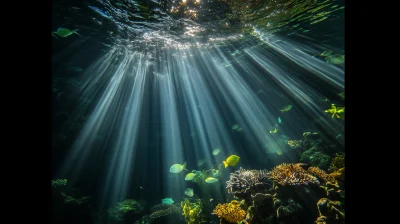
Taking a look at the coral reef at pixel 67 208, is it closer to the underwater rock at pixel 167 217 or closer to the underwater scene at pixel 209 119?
the underwater scene at pixel 209 119

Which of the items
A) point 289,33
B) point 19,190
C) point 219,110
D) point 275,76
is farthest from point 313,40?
point 19,190

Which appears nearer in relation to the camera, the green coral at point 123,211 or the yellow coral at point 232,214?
the yellow coral at point 232,214

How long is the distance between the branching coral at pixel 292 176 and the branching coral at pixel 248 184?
288 millimetres

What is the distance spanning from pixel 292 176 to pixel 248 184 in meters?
1.36

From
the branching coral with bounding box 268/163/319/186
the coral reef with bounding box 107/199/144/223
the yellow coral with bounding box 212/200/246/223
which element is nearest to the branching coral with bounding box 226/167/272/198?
the branching coral with bounding box 268/163/319/186

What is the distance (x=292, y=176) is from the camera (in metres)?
6.02

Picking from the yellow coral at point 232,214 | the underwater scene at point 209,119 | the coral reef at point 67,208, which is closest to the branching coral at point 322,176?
the underwater scene at point 209,119

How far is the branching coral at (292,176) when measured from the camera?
581 centimetres

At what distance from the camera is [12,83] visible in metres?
1.11

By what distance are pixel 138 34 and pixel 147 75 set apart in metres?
10.7

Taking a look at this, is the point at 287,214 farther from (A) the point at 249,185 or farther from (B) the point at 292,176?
(A) the point at 249,185

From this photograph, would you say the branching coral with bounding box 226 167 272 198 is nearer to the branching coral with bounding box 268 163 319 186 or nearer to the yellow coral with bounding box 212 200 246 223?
the branching coral with bounding box 268 163 319 186

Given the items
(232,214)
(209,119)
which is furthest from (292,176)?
(209,119)

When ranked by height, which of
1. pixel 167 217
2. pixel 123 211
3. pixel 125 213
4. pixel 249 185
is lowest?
pixel 249 185
